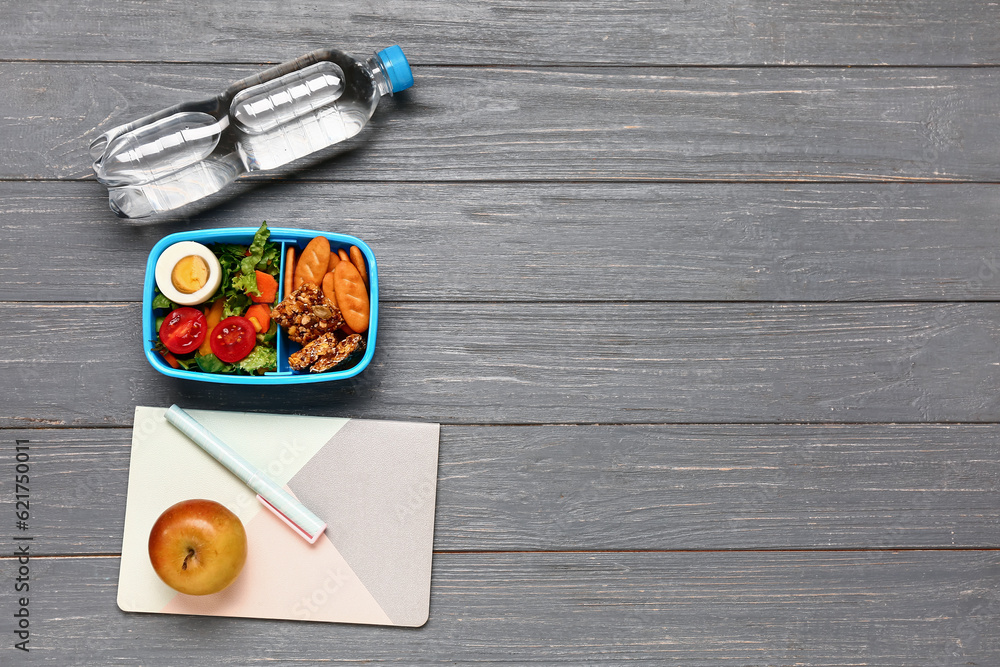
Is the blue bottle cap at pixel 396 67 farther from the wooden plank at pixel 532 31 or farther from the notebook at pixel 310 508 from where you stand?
the notebook at pixel 310 508

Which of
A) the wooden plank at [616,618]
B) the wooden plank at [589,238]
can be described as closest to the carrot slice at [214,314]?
the wooden plank at [589,238]

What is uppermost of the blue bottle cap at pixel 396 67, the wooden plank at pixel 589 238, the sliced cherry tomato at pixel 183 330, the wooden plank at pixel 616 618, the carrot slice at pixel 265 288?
the blue bottle cap at pixel 396 67

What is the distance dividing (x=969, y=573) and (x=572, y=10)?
0.87 m

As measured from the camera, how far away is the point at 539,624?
81cm

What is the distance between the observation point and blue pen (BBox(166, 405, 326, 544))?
2.55 feet

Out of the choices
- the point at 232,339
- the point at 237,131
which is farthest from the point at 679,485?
the point at 237,131

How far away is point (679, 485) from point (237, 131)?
0.71 metres

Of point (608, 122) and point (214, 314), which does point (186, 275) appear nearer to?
point (214, 314)

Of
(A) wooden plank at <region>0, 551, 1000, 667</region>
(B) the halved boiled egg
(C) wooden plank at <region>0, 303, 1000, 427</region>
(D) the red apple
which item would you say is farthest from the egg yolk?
(A) wooden plank at <region>0, 551, 1000, 667</region>

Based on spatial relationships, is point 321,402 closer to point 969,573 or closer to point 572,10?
point 572,10

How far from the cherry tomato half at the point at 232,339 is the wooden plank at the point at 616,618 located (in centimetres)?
30

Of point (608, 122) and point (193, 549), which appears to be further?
point (608, 122)

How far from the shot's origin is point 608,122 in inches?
32.9

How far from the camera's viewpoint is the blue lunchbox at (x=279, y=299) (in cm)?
73
